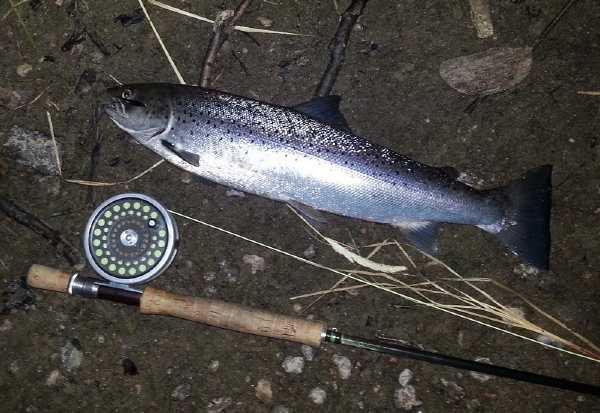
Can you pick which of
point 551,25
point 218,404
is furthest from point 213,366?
point 551,25

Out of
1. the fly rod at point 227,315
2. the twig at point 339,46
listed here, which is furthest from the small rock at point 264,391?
the twig at point 339,46

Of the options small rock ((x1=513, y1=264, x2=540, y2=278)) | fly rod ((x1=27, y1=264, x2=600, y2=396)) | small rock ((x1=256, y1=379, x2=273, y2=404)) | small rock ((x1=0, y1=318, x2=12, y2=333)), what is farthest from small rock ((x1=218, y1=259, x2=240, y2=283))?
small rock ((x1=513, y1=264, x2=540, y2=278))

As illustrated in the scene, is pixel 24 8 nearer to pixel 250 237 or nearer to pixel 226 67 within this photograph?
pixel 226 67

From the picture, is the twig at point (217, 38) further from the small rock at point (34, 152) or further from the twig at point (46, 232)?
the twig at point (46, 232)

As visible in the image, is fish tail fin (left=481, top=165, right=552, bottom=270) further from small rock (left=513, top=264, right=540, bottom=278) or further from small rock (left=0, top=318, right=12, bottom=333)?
small rock (left=0, top=318, right=12, bottom=333)

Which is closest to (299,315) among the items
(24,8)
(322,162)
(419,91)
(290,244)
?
(290,244)
